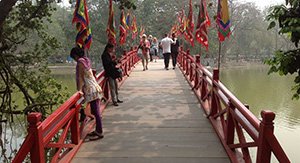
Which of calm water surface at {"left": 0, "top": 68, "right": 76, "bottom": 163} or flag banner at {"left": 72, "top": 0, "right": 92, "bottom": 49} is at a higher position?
flag banner at {"left": 72, "top": 0, "right": 92, "bottom": 49}

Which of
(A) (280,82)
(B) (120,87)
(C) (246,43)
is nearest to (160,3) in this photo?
(A) (280,82)

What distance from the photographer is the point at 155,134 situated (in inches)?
249

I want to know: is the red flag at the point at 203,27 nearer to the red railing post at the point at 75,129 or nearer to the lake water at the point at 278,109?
the lake water at the point at 278,109

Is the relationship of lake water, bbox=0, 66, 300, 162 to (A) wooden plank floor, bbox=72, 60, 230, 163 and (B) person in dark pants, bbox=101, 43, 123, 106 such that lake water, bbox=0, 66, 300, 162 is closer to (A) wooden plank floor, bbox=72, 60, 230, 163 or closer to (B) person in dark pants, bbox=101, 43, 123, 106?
(B) person in dark pants, bbox=101, 43, 123, 106

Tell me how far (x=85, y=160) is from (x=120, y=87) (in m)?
6.65

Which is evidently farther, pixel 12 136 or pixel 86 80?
pixel 12 136

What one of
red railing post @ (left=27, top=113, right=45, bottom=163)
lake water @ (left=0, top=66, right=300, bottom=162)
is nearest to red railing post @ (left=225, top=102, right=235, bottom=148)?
red railing post @ (left=27, top=113, right=45, bottom=163)

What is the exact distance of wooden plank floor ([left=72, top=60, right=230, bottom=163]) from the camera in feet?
17.0

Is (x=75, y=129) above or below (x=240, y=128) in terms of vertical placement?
below

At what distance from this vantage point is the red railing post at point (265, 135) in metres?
3.46

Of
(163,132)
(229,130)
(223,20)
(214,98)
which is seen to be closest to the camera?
(229,130)

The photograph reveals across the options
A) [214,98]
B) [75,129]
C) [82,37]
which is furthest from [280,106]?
[75,129]

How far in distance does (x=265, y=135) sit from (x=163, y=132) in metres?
3.15

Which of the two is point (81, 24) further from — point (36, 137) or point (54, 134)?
point (36, 137)
